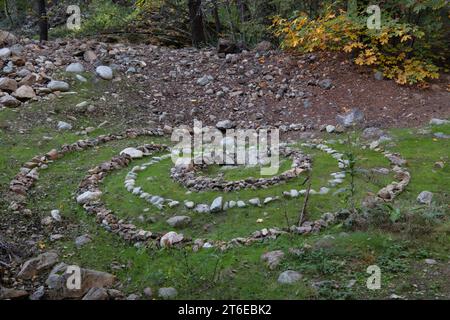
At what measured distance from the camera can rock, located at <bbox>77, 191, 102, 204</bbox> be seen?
7.71 metres

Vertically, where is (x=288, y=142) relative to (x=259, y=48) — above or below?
below

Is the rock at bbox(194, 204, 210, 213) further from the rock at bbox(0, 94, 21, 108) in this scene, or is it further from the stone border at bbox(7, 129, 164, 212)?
the rock at bbox(0, 94, 21, 108)

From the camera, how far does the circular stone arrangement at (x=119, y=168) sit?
249 inches

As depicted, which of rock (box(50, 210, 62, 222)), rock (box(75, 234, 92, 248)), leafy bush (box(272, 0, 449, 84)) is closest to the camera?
rock (box(75, 234, 92, 248))

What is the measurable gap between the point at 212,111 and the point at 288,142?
2.48 meters

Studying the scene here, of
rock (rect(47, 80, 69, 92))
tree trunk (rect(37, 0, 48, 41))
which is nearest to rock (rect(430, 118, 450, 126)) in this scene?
rock (rect(47, 80, 69, 92))

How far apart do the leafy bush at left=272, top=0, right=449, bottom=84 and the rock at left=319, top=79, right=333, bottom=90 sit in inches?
32.3

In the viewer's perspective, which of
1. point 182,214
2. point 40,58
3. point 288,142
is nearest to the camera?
point 182,214

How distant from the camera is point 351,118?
35.7 feet

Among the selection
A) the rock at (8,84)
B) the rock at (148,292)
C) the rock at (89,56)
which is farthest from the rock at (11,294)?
the rock at (89,56)

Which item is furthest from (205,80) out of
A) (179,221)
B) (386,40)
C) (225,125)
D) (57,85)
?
(179,221)
